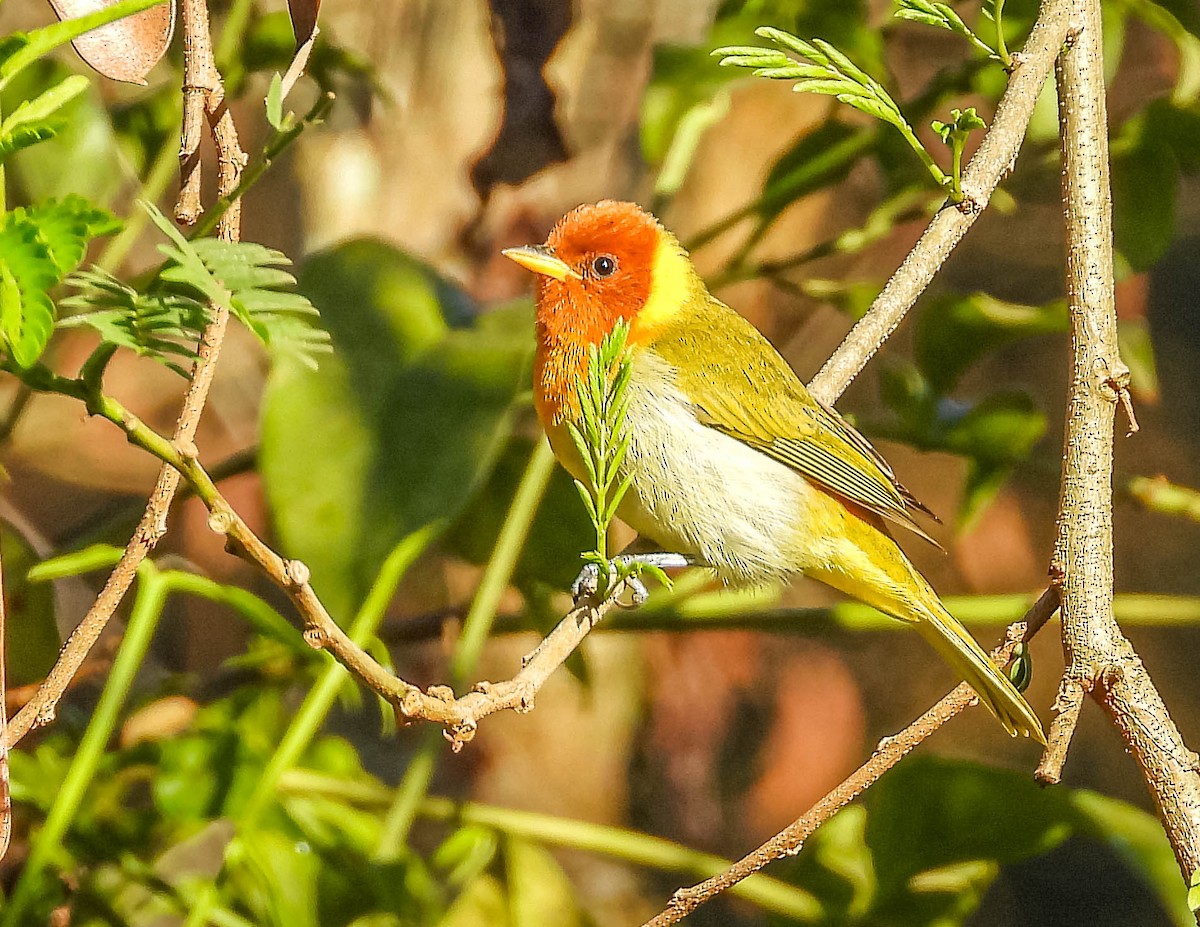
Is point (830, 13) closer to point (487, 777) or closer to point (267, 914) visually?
point (267, 914)

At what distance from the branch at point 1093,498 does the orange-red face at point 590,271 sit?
67 cm

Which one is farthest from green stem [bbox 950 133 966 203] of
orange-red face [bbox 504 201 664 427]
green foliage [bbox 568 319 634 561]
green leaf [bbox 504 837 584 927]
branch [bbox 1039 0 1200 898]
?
green leaf [bbox 504 837 584 927]

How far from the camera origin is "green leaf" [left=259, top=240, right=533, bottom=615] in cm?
Answer: 151

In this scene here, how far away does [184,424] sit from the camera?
864mm

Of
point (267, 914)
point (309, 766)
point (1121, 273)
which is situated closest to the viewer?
point (267, 914)

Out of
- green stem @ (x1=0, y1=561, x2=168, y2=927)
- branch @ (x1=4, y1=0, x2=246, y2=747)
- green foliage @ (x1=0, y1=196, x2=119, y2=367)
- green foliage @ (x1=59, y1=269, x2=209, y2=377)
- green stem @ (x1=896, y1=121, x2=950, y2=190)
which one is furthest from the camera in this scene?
green stem @ (x1=0, y1=561, x2=168, y2=927)

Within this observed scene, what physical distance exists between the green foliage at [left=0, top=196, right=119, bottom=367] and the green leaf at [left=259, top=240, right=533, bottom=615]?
89 centimetres

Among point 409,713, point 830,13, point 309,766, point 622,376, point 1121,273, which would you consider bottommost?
point 309,766

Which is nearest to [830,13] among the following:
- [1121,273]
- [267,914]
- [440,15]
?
[1121,273]

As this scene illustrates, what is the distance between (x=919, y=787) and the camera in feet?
5.12

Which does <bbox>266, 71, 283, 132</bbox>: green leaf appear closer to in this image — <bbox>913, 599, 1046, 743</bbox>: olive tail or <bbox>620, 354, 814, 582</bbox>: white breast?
<bbox>620, 354, 814, 582</bbox>: white breast

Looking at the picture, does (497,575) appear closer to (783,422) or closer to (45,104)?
(783,422)

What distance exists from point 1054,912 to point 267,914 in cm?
188

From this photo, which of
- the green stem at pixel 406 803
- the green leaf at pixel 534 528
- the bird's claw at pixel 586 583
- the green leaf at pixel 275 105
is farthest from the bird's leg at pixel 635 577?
the green leaf at pixel 275 105
